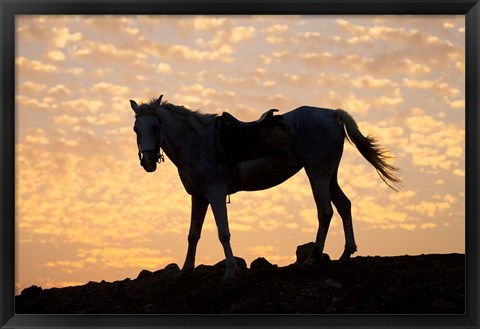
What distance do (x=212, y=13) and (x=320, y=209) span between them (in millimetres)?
3823

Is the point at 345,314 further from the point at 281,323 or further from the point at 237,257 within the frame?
the point at 237,257

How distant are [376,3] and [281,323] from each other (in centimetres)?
505

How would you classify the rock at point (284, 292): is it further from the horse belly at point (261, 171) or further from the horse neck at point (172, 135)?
the horse neck at point (172, 135)

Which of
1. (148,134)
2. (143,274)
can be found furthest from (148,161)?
(143,274)

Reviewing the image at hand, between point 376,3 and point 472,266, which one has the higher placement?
point 376,3

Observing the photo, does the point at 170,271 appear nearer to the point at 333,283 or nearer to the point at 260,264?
the point at 260,264

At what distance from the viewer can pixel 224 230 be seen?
552 inches

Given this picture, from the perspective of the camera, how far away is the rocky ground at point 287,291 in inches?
533

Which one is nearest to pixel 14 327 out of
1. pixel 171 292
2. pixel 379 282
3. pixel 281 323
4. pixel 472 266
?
pixel 171 292

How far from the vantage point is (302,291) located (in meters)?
13.8

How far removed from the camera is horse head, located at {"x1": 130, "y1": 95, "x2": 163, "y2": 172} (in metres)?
13.8

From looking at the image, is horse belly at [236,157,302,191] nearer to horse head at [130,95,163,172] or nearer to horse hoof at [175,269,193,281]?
horse head at [130,95,163,172]

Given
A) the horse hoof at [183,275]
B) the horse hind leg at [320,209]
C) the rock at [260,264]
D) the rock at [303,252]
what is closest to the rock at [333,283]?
the horse hind leg at [320,209]

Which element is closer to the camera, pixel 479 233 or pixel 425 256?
pixel 479 233
